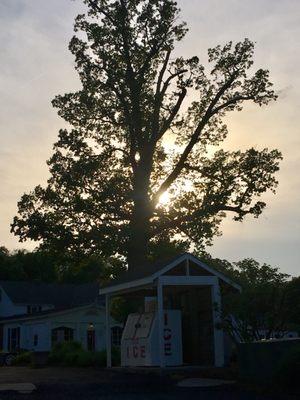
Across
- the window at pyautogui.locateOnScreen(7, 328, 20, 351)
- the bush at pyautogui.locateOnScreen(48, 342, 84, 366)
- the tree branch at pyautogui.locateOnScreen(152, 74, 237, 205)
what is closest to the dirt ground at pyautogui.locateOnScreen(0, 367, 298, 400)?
the bush at pyautogui.locateOnScreen(48, 342, 84, 366)

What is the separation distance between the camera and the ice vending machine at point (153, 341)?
69.2 feet

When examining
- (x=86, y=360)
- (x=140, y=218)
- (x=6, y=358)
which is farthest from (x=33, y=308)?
(x=140, y=218)

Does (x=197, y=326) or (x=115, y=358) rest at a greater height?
(x=197, y=326)

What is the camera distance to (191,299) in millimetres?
22922

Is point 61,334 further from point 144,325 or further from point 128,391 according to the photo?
point 128,391

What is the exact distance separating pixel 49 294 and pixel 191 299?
41.5 meters

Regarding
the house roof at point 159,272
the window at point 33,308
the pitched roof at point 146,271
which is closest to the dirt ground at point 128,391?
the house roof at point 159,272

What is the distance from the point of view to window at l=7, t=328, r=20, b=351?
5169cm

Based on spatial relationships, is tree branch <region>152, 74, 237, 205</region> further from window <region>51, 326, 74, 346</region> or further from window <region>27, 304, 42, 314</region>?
window <region>27, 304, 42, 314</region>

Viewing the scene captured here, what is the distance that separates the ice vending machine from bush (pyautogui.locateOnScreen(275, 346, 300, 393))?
6918 mm

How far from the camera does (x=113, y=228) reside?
2933 centimetres

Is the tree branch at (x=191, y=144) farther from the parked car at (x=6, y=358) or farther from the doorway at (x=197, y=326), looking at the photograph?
the parked car at (x=6, y=358)

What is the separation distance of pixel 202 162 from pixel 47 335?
22.6 m

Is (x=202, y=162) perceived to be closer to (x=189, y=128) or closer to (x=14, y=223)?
(x=189, y=128)
